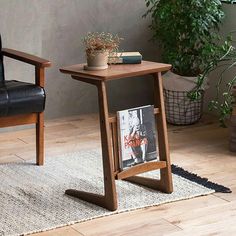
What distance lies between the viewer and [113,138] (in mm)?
2986

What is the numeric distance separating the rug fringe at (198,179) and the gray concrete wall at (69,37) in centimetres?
123

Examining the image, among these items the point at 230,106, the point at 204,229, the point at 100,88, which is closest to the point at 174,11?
the point at 230,106

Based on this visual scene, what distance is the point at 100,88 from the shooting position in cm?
285

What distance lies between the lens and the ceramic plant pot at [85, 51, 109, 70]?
291cm

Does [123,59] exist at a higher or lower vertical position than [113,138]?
higher

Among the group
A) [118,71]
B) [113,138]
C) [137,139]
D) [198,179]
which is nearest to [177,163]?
[198,179]

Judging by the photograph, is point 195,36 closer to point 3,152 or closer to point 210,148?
point 210,148

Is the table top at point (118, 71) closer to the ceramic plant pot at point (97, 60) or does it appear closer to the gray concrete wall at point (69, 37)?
the ceramic plant pot at point (97, 60)

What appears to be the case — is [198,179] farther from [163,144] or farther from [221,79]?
[221,79]

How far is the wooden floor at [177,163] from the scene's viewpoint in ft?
9.05

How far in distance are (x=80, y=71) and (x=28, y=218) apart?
69 cm

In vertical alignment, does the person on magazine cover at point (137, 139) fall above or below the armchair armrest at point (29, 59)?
below

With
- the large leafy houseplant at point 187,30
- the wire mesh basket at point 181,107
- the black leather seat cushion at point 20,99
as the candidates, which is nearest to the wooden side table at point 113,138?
the black leather seat cushion at point 20,99

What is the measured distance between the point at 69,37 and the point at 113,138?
160 centimetres
